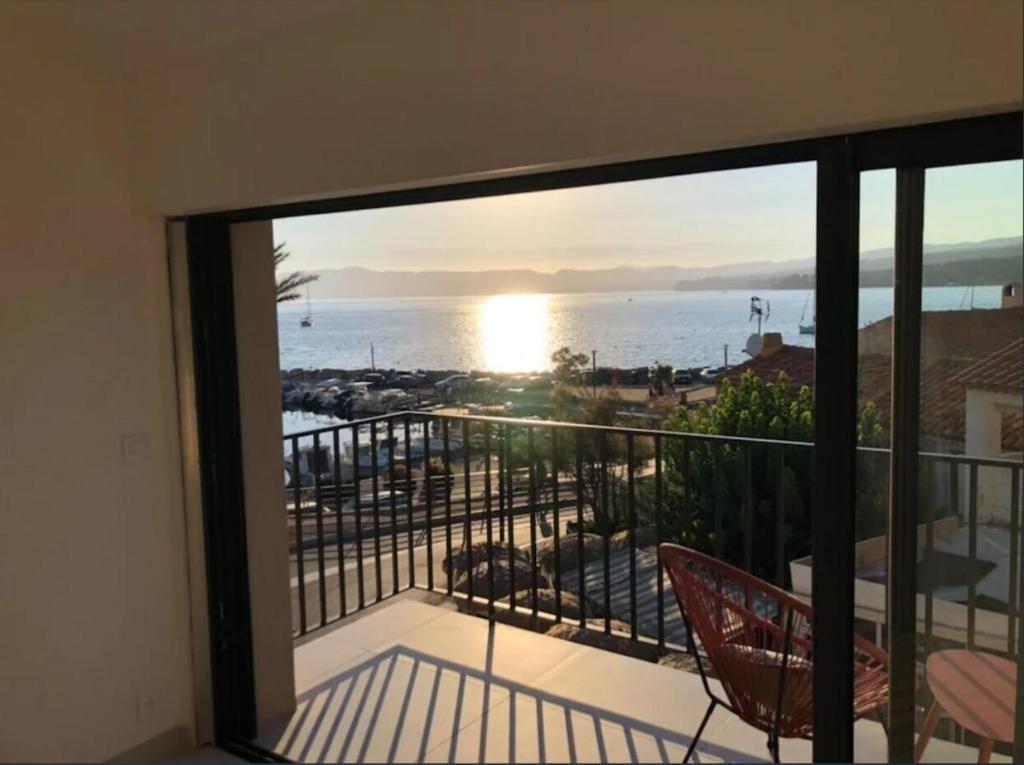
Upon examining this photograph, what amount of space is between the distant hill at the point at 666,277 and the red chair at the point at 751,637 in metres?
0.83

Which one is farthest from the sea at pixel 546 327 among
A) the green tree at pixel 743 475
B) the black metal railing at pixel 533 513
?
the black metal railing at pixel 533 513

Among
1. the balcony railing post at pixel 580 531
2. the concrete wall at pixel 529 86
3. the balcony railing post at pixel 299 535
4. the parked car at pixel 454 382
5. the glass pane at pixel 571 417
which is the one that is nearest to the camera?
the concrete wall at pixel 529 86

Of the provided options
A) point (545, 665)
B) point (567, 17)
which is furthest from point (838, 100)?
point (545, 665)

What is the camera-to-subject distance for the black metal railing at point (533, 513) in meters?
2.47

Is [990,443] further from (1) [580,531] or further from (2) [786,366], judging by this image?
(1) [580,531]

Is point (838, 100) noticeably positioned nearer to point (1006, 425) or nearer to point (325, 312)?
point (1006, 425)

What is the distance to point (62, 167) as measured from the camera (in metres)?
2.51

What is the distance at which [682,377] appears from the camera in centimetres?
221

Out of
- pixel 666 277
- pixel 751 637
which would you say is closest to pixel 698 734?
pixel 751 637

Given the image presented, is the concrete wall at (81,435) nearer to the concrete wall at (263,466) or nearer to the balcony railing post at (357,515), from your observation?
the concrete wall at (263,466)

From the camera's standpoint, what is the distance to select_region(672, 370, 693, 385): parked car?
219 centimetres

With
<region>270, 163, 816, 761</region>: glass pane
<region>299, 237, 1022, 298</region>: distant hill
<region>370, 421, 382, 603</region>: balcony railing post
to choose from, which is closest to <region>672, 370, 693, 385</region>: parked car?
<region>270, 163, 816, 761</region>: glass pane

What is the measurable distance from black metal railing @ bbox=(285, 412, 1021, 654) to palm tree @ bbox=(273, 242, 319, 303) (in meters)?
0.52

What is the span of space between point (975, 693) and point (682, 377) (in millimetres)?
952
